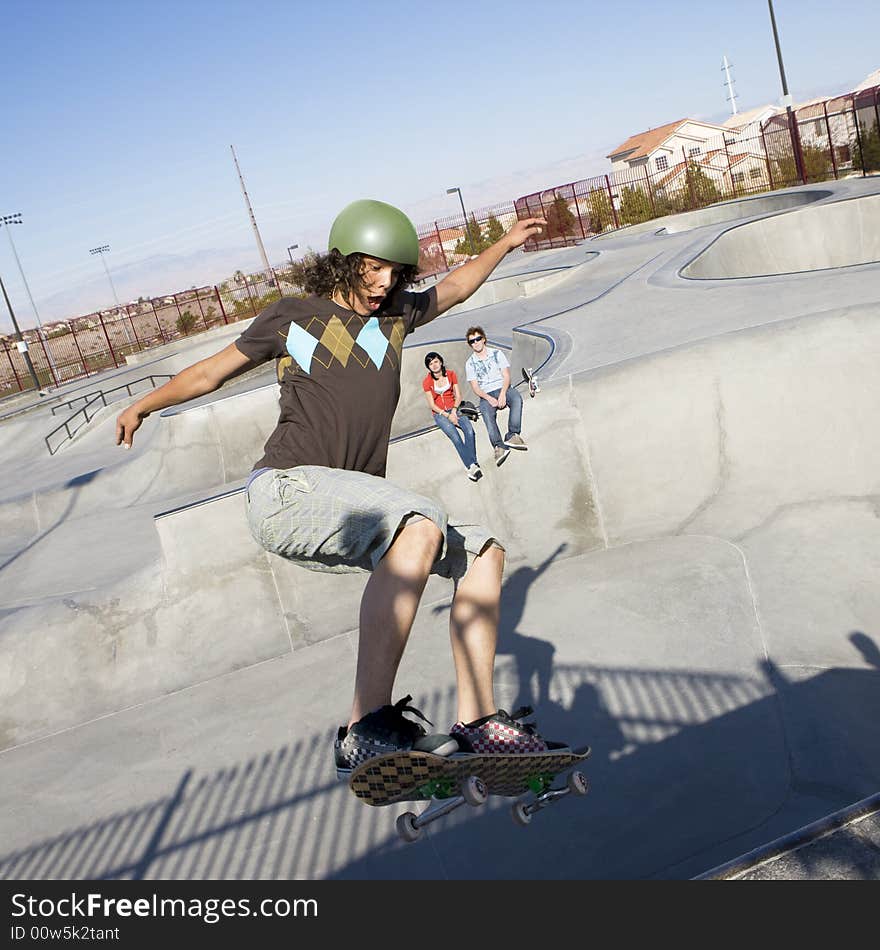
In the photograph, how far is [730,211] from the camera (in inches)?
1019

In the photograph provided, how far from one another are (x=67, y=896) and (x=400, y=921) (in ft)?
6.78

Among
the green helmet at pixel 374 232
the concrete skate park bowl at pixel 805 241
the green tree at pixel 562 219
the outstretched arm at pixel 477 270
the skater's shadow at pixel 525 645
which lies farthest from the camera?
the green tree at pixel 562 219

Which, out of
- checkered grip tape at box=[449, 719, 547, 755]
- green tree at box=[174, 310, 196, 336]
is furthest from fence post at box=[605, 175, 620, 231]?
checkered grip tape at box=[449, 719, 547, 755]

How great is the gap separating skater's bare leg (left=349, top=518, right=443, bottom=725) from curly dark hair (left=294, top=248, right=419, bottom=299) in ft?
3.09

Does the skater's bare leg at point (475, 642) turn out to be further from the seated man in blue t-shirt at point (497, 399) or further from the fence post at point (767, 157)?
the fence post at point (767, 157)

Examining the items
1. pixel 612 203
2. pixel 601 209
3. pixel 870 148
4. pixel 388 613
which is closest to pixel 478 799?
pixel 388 613

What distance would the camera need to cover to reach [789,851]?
8.03 feet

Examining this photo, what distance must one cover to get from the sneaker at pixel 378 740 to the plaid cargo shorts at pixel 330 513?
20.5 inches

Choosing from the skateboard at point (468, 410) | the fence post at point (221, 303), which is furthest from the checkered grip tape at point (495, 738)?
the fence post at point (221, 303)

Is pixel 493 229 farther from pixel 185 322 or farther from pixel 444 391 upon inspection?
pixel 444 391

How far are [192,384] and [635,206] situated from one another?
113 ft

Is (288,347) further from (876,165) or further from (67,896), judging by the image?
(876,165)

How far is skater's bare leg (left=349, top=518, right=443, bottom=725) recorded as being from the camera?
2801 millimetres

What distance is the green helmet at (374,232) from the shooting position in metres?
2.94
